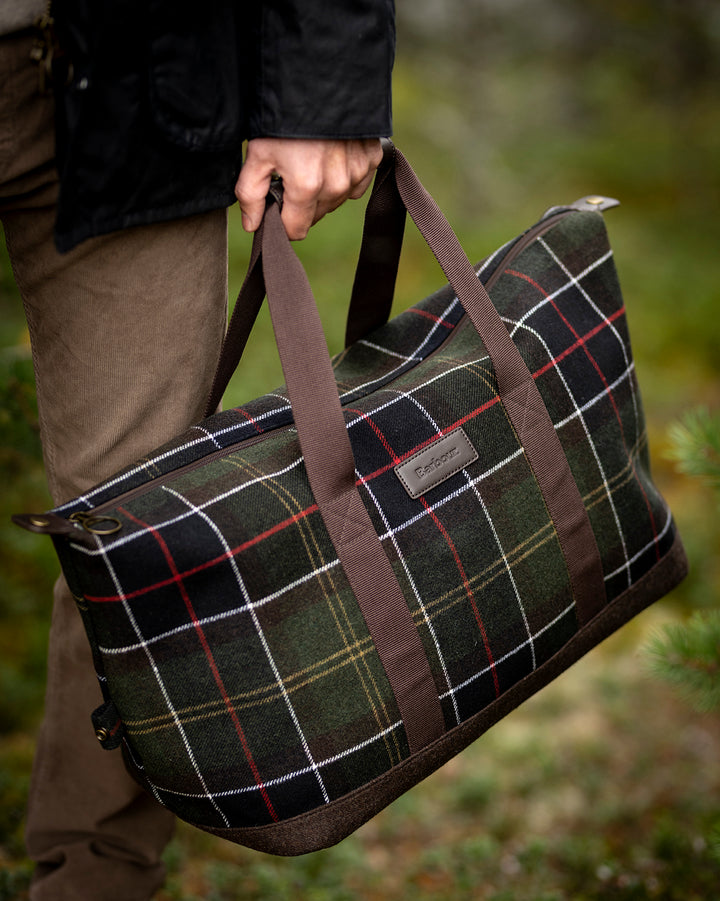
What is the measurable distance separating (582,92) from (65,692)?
37.4 feet

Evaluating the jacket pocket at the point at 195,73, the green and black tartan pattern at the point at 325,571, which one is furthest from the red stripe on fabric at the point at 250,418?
the jacket pocket at the point at 195,73

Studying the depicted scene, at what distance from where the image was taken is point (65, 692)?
139 cm

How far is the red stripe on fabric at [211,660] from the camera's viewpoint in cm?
105

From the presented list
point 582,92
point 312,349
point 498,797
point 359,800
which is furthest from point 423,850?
point 582,92

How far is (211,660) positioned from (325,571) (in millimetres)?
208

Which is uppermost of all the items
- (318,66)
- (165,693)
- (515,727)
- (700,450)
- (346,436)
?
(318,66)

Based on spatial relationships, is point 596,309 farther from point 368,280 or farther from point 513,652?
point 513,652

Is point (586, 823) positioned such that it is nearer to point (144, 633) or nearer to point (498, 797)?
point (498, 797)

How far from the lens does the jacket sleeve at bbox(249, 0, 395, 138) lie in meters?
1.08

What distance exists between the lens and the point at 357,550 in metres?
1.16

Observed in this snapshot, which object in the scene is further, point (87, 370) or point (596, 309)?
point (596, 309)

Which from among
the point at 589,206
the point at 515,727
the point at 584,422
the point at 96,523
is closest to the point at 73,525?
the point at 96,523

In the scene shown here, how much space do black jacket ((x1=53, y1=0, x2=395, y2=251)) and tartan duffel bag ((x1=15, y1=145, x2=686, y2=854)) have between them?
0.14 metres

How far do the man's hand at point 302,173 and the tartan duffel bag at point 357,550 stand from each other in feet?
0.12
